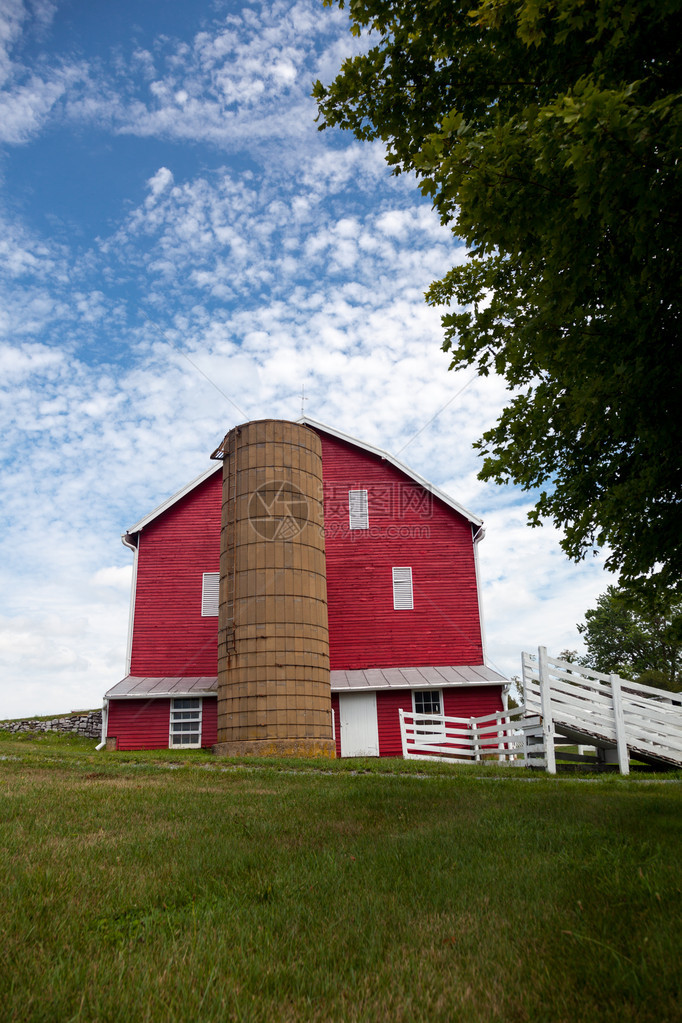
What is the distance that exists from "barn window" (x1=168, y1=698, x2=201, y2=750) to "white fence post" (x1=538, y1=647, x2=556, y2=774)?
42.2 feet

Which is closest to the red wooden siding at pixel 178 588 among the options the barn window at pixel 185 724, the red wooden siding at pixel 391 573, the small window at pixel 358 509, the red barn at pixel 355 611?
the red barn at pixel 355 611

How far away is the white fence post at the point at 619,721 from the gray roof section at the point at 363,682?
813 centimetres

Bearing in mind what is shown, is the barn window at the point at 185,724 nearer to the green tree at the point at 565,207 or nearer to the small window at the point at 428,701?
the small window at the point at 428,701

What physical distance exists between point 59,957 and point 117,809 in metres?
4.80

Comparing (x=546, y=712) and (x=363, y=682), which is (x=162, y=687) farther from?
(x=546, y=712)

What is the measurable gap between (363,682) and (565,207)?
19293 millimetres

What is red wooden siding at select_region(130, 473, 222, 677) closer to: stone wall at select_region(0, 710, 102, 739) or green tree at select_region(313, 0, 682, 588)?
stone wall at select_region(0, 710, 102, 739)

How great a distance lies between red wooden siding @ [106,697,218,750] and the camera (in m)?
23.4

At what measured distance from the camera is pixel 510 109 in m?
8.30

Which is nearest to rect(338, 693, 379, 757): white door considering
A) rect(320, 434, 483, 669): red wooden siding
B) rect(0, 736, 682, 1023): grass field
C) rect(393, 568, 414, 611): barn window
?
rect(320, 434, 483, 669): red wooden siding

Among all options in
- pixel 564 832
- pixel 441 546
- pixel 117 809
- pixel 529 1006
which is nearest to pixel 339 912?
pixel 529 1006

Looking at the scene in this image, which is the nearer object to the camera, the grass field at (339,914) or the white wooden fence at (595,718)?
the grass field at (339,914)

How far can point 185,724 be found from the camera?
23.7 meters

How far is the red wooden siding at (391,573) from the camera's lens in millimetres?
24969
